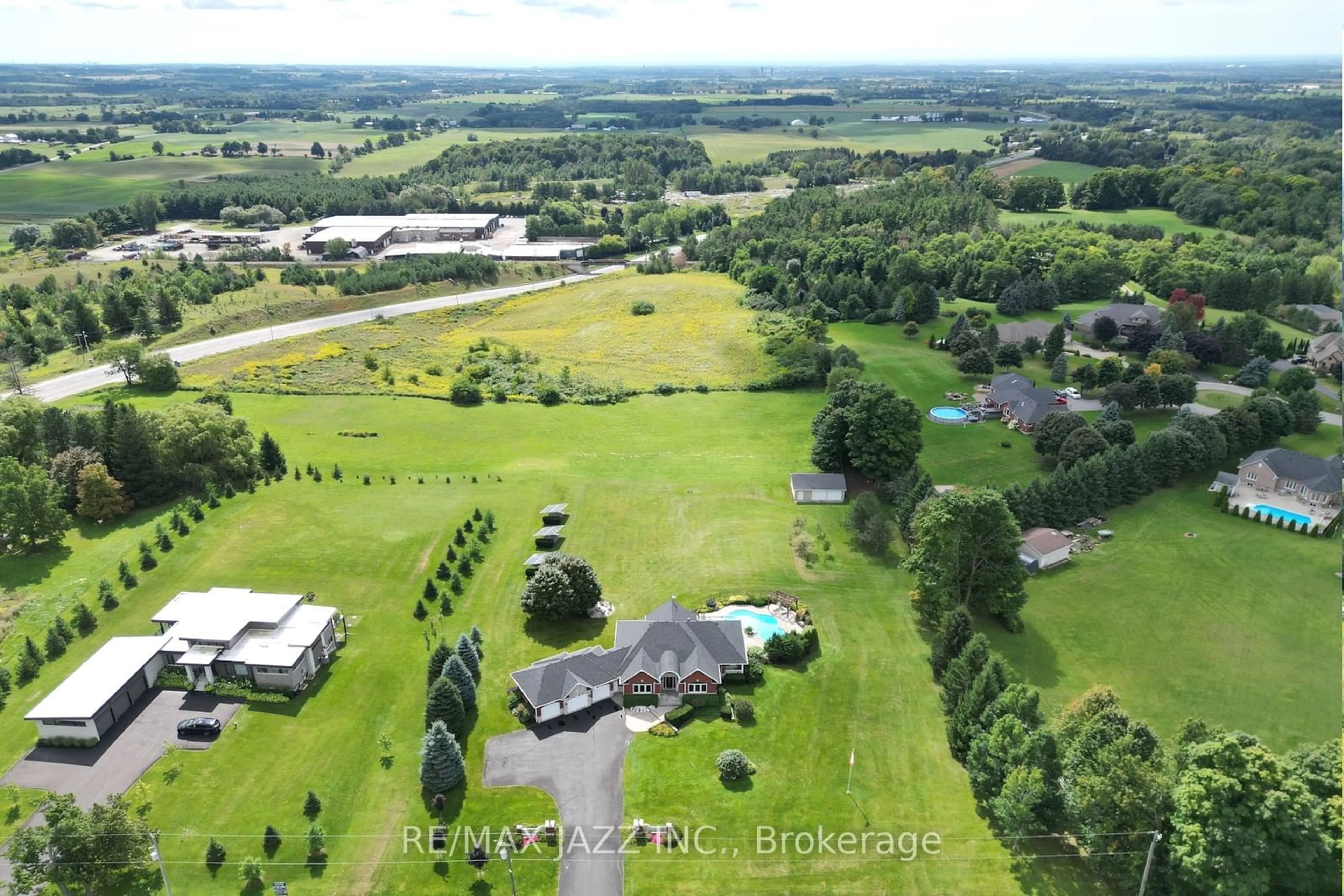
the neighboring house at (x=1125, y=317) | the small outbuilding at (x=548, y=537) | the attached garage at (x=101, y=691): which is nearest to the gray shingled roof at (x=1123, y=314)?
the neighboring house at (x=1125, y=317)

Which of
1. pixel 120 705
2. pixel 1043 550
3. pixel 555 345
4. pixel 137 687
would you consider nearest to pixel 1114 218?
pixel 555 345

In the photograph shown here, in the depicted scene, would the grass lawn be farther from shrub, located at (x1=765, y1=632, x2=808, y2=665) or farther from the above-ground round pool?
the above-ground round pool

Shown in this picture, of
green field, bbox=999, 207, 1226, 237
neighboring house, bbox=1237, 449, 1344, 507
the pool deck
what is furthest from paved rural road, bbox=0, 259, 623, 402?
neighboring house, bbox=1237, 449, 1344, 507

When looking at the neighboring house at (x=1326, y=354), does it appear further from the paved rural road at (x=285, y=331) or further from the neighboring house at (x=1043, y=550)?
the paved rural road at (x=285, y=331)

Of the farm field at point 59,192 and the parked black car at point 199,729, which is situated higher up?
the farm field at point 59,192

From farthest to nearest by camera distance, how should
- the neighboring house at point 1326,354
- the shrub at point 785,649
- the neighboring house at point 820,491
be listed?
the neighboring house at point 1326,354 < the neighboring house at point 820,491 < the shrub at point 785,649
